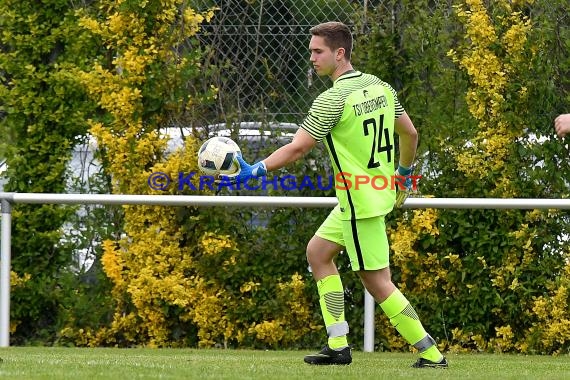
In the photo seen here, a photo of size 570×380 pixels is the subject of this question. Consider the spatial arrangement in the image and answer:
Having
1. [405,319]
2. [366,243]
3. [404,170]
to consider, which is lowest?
[405,319]

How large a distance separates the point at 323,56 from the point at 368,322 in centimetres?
260

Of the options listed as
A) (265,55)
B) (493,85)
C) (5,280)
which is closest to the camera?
(5,280)

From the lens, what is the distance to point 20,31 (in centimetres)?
924

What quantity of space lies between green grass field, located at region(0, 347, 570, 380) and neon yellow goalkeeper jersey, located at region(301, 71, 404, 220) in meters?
0.88

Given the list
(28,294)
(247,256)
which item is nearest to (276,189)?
(247,256)

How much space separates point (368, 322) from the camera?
26.7ft

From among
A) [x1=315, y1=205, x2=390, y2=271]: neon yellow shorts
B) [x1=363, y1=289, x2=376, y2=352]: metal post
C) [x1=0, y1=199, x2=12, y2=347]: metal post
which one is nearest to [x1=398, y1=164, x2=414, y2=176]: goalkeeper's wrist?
[x1=315, y1=205, x2=390, y2=271]: neon yellow shorts

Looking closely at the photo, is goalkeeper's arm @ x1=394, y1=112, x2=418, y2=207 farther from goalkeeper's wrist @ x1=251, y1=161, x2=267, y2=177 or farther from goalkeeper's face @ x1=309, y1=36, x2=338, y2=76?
goalkeeper's wrist @ x1=251, y1=161, x2=267, y2=177

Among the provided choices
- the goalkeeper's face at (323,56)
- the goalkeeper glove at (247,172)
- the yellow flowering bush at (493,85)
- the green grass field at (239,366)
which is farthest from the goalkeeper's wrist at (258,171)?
the yellow flowering bush at (493,85)

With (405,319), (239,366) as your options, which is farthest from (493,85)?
(239,366)

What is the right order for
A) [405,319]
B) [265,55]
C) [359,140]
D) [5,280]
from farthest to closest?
[265,55] → [5,280] → [405,319] → [359,140]

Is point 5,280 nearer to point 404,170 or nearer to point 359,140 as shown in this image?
point 404,170

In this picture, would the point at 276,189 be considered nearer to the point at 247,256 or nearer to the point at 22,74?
the point at 247,256

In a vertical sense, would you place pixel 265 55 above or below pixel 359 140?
above
